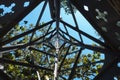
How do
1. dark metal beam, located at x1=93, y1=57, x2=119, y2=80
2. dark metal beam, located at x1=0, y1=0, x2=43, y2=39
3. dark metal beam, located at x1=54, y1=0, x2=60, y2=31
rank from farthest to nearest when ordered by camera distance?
dark metal beam, located at x1=54, y1=0, x2=60, y2=31 < dark metal beam, located at x1=93, y1=57, x2=119, y2=80 < dark metal beam, located at x1=0, y1=0, x2=43, y2=39

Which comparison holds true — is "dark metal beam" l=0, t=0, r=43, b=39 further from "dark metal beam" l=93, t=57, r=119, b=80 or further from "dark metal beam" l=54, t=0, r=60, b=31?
"dark metal beam" l=93, t=57, r=119, b=80

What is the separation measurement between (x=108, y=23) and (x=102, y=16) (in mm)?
199

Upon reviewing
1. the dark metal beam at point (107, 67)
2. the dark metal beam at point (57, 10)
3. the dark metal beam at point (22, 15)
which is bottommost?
the dark metal beam at point (107, 67)

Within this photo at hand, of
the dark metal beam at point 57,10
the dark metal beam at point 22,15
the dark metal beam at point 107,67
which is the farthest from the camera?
the dark metal beam at point 57,10

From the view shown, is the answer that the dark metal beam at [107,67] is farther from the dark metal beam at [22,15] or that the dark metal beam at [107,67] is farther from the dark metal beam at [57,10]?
the dark metal beam at [22,15]

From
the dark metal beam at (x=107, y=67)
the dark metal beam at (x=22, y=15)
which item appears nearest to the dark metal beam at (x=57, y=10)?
Answer: the dark metal beam at (x=22, y=15)

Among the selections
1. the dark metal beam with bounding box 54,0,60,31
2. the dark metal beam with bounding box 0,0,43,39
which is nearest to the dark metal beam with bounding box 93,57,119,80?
the dark metal beam with bounding box 54,0,60,31

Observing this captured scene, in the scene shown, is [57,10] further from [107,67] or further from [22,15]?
[107,67]

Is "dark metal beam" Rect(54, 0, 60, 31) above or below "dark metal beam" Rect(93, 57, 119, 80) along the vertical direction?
above

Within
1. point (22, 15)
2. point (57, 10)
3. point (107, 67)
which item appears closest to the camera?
point (22, 15)

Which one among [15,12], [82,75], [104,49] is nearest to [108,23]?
[104,49]

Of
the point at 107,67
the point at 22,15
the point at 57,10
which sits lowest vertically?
Answer: the point at 107,67

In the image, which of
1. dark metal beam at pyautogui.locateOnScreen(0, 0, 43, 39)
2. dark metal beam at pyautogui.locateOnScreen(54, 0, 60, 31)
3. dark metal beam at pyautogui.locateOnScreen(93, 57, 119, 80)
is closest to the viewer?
dark metal beam at pyautogui.locateOnScreen(0, 0, 43, 39)

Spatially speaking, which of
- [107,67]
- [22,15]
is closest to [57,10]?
[22,15]
